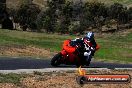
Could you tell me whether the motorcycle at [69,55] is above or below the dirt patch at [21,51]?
above

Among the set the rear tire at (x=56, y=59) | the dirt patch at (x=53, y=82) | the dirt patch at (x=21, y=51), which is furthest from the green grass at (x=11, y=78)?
the dirt patch at (x=21, y=51)

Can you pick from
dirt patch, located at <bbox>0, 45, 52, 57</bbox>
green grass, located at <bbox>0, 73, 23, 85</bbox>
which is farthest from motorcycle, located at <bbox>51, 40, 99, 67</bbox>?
dirt patch, located at <bbox>0, 45, 52, 57</bbox>

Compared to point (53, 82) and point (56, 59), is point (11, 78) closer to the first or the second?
→ point (53, 82)

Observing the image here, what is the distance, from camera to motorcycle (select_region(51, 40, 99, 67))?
1994cm

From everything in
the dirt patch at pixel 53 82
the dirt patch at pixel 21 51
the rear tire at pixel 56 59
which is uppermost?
the dirt patch at pixel 53 82

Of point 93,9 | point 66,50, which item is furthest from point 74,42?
point 93,9

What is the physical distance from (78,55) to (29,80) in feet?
17.2

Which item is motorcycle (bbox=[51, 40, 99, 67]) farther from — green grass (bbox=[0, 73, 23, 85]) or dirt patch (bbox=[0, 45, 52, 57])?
dirt patch (bbox=[0, 45, 52, 57])

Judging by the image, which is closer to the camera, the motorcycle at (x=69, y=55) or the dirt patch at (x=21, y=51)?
the motorcycle at (x=69, y=55)

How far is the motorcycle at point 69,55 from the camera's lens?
19.9 metres

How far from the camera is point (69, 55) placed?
20047mm

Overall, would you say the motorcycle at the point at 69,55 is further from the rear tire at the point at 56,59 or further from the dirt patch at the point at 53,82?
the dirt patch at the point at 53,82

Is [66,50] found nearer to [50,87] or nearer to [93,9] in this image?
[50,87]

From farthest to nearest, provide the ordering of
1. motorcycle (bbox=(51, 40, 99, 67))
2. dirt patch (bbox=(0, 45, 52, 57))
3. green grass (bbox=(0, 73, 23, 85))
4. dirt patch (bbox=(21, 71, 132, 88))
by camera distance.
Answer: dirt patch (bbox=(0, 45, 52, 57)), motorcycle (bbox=(51, 40, 99, 67)), dirt patch (bbox=(21, 71, 132, 88)), green grass (bbox=(0, 73, 23, 85))
